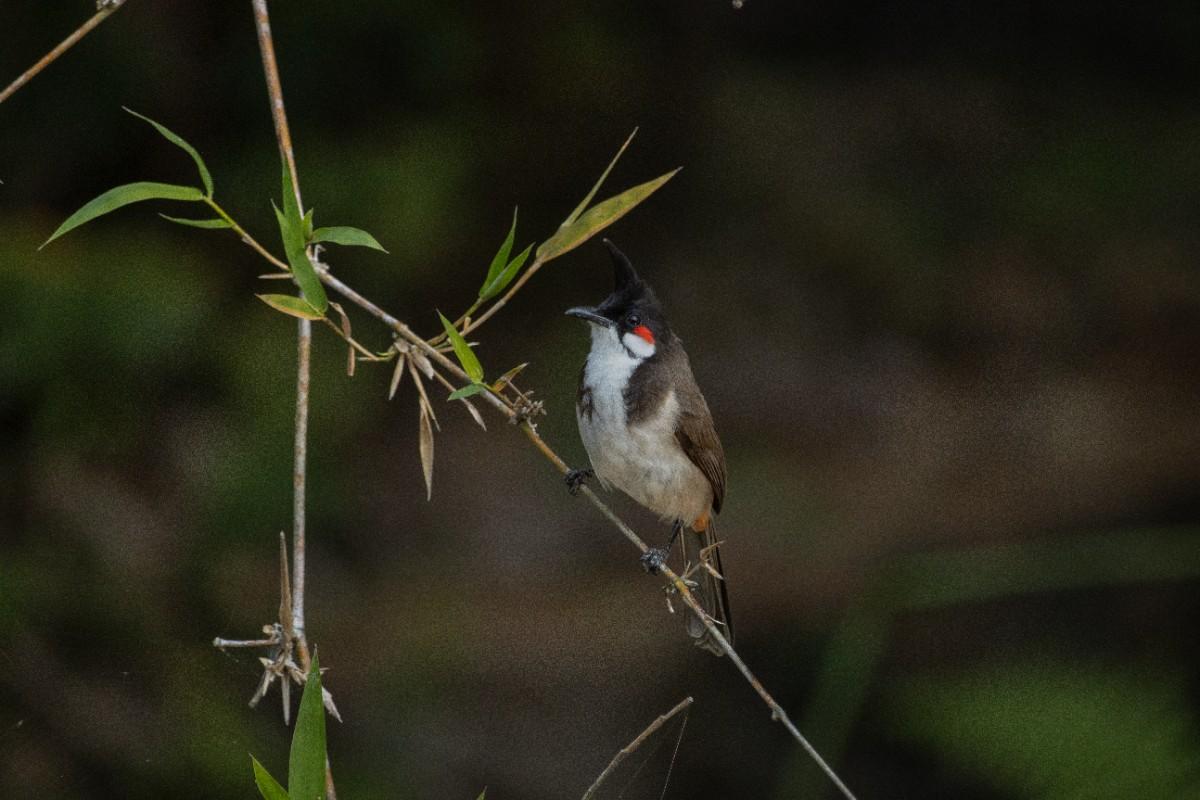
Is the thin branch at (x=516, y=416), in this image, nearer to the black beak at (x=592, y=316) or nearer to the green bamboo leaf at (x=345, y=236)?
the green bamboo leaf at (x=345, y=236)

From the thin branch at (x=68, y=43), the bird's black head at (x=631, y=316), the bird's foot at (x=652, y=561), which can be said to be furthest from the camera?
the bird's black head at (x=631, y=316)

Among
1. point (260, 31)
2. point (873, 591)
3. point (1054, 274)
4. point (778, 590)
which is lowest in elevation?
point (778, 590)

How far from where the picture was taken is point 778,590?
5551 millimetres

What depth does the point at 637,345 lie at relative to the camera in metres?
3.07

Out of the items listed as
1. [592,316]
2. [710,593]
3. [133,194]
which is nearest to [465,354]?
[133,194]

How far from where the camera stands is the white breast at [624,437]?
10.1 feet

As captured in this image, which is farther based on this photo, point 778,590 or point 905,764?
point 778,590

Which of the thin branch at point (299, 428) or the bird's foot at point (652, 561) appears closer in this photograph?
the thin branch at point (299, 428)

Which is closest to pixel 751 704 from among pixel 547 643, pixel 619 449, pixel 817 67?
pixel 547 643

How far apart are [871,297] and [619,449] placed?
2830mm

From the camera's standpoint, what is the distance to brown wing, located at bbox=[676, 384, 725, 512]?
10.7 feet

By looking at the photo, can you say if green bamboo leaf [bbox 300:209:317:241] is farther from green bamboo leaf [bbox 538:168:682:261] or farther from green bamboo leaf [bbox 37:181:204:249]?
green bamboo leaf [bbox 538:168:682:261]

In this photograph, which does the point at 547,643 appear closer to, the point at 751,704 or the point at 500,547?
the point at 500,547

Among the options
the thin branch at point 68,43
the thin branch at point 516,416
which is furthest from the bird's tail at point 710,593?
the thin branch at point 68,43
